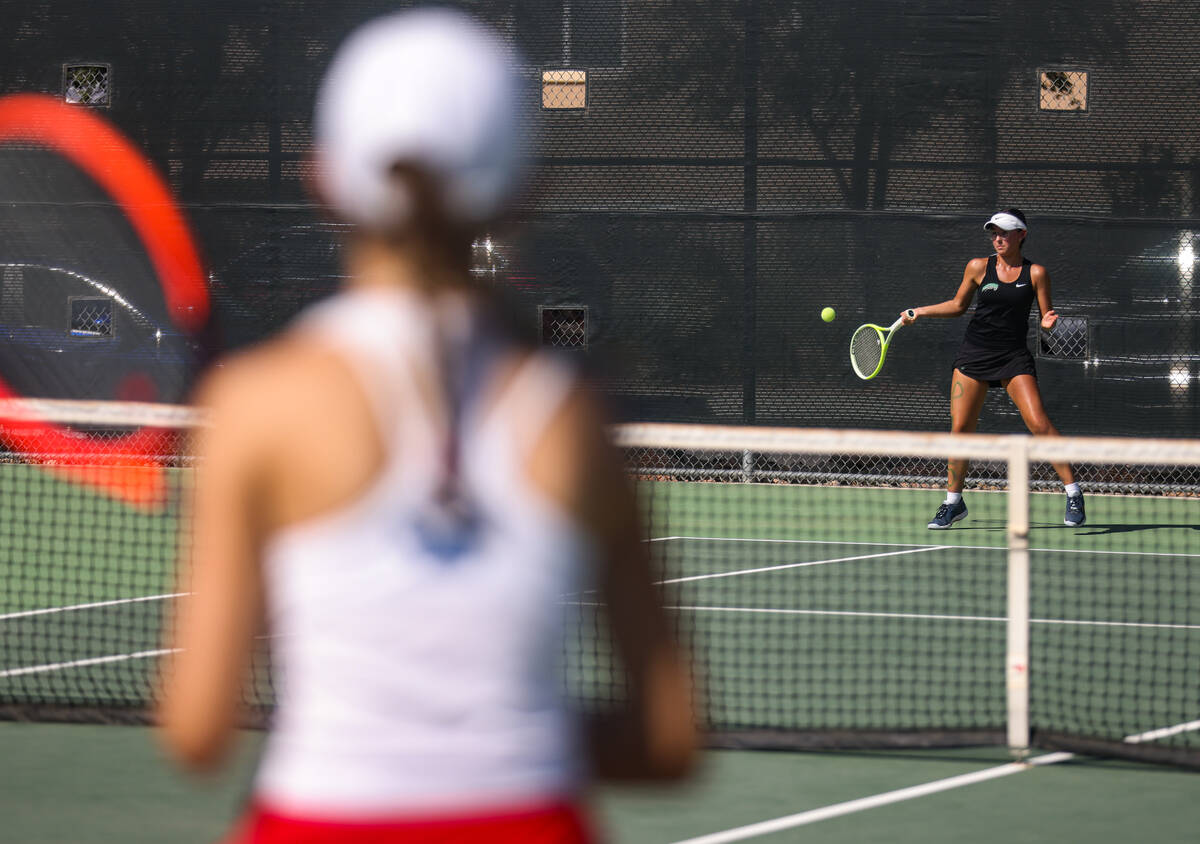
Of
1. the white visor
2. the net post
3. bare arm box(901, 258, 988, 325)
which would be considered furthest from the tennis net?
the white visor

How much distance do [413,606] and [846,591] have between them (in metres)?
6.67

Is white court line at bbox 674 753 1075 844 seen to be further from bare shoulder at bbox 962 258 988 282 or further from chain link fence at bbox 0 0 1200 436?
chain link fence at bbox 0 0 1200 436

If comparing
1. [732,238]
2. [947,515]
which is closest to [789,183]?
[732,238]

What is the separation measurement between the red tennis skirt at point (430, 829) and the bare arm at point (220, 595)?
3.0 inches

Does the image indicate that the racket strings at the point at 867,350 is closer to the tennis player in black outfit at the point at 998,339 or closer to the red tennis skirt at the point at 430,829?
the tennis player in black outfit at the point at 998,339

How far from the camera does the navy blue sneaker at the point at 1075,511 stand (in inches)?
400

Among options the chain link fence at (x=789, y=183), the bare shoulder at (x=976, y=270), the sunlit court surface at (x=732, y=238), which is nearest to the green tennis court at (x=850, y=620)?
the sunlit court surface at (x=732, y=238)

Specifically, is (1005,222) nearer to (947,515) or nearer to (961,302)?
(961,302)

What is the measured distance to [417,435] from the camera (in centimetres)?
146

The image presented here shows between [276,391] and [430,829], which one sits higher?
[276,391]

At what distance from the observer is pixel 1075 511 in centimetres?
1022

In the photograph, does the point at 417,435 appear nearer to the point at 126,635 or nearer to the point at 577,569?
the point at 577,569

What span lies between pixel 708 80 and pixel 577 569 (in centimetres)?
1094

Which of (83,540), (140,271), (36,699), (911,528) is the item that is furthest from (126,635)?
(140,271)
